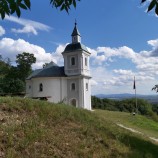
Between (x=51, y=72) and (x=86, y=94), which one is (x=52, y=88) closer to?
(x=51, y=72)

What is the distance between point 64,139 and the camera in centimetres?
919

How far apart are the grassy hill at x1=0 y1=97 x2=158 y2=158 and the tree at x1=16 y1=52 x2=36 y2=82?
4289 cm

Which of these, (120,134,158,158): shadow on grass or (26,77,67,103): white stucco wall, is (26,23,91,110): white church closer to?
(26,77,67,103): white stucco wall

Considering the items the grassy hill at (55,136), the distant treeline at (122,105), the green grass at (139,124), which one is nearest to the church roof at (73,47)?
the green grass at (139,124)

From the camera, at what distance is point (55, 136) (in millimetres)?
9109

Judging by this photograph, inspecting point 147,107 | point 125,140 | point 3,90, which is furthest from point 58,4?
point 147,107

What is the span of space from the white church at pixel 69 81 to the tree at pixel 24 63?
13.6 meters

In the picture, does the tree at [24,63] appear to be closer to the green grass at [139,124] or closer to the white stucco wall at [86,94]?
the white stucco wall at [86,94]

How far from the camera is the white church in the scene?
39719 mm

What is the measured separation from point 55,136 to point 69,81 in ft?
103

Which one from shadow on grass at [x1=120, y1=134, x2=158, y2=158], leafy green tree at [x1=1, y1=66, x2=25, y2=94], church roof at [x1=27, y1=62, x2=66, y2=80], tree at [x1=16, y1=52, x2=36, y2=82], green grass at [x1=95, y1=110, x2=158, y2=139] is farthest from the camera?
tree at [x1=16, y1=52, x2=36, y2=82]

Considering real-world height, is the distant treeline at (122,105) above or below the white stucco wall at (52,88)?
below

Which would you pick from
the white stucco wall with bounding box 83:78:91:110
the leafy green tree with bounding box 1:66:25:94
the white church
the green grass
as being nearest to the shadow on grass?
the green grass

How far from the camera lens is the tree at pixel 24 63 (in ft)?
179
